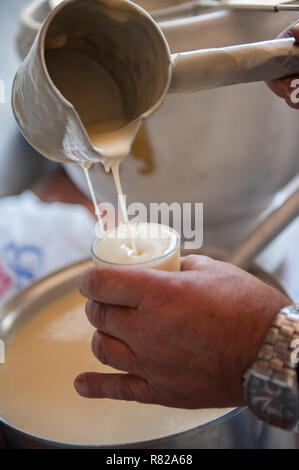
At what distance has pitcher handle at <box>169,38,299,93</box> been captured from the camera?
55 centimetres

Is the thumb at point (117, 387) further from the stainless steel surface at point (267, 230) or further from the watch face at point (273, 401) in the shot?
the stainless steel surface at point (267, 230)

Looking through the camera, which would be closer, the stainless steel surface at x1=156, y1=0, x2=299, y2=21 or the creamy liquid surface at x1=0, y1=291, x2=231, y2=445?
the creamy liquid surface at x1=0, y1=291, x2=231, y2=445

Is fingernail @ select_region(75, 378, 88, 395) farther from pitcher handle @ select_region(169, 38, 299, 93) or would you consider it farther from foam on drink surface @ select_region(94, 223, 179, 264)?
pitcher handle @ select_region(169, 38, 299, 93)

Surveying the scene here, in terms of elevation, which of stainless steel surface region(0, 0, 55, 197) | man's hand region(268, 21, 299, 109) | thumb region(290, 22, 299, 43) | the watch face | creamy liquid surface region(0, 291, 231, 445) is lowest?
stainless steel surface region(0, 0, 55, 197)

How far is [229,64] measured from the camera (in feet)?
1.87

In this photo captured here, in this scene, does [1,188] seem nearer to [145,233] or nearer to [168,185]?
[168,185]

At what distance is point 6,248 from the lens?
120cm

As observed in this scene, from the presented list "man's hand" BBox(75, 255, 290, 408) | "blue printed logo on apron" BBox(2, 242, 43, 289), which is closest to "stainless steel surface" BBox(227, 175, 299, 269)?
"man's hand" BBox(75, 255, 290, 408)

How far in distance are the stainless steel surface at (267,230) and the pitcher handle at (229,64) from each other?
13.3 inches

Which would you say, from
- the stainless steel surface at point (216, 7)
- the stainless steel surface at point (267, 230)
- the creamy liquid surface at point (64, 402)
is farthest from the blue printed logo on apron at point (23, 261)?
the stainless steel surface at point (216, 7)

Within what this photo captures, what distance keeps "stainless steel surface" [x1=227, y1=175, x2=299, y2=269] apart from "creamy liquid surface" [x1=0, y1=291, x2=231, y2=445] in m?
0.28

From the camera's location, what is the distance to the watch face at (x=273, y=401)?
48cm
